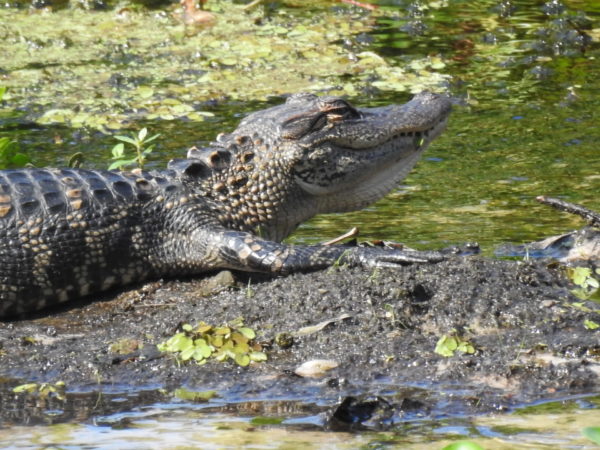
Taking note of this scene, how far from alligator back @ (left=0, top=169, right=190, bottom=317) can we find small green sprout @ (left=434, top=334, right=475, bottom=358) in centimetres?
184

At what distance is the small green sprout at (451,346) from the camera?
4406 millimetres

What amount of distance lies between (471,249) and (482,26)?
655cm

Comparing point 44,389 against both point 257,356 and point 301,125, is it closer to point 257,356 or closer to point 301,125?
point 257,356

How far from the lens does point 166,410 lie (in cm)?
411

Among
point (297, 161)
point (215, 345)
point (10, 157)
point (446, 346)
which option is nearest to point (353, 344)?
point (446, 346)

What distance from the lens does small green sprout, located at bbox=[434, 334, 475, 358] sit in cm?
441

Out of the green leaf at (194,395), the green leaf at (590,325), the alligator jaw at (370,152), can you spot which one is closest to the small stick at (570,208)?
the alligator jaw at (370,152)

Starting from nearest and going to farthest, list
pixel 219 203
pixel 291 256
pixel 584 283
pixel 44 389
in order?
1. pixel 44 389
2. pixel 584 283
3. pixel 291 256
4. pixel 219 203

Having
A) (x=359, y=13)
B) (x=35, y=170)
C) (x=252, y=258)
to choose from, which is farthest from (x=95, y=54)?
(x=252, y=258)

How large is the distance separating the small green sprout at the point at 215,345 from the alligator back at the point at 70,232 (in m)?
0.98

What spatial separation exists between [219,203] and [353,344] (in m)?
1.66

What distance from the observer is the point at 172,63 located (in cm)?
1091

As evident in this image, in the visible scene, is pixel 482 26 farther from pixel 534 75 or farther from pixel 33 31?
pixel 33 31

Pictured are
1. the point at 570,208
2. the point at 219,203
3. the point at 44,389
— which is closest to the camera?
the point at 44,389
